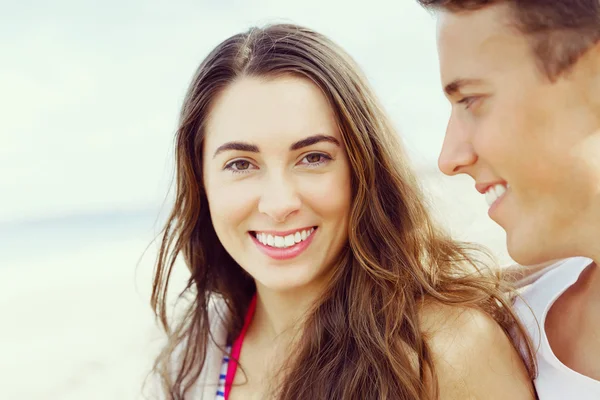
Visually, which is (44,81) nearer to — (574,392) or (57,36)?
(57,36)

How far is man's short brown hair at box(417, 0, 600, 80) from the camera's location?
6.03 ft

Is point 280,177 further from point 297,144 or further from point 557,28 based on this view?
point 557,28

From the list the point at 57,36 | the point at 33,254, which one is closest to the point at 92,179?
the point at 33,254

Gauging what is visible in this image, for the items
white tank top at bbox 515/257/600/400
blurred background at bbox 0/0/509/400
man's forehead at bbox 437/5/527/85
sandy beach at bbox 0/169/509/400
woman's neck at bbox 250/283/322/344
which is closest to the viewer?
man's forehead at bbox 437/5/527/85

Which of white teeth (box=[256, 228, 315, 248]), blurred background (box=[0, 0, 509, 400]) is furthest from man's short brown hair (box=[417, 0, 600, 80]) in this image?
blurred background (box=[0, 0, 509, 400])

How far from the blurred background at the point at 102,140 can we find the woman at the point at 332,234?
2534 mm

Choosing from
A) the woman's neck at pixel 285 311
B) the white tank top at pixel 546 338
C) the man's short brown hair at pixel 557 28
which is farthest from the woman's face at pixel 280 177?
the man's short brown hair at pixel 557 28

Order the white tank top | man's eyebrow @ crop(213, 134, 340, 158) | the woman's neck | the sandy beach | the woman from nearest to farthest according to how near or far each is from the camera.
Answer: the white tank top < the woman < man's eyebrow @ crop(213, 134, 340, 158) < the woman's neck < the sandy beach

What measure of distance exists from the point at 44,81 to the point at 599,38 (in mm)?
18503

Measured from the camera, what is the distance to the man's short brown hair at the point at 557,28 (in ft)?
6.03

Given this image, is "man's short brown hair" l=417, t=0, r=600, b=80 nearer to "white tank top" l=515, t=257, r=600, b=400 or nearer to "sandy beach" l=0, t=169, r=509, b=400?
"white tank top" l=515, t=257, r=600, b=400

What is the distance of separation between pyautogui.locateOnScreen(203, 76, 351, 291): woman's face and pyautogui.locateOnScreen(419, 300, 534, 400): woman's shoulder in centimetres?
59

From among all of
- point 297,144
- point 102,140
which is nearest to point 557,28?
point 297,144

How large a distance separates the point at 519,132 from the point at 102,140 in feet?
52.0
